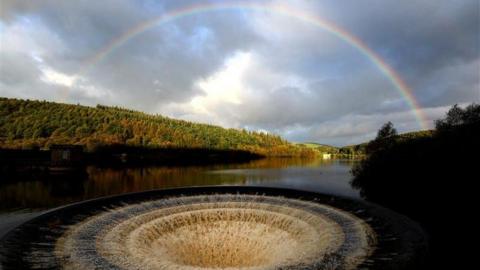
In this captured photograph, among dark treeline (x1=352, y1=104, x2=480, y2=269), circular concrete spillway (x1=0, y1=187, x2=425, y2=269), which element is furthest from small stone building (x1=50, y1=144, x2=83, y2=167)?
dark treeline (x1=352, y1=104, x2=480, y2=269)

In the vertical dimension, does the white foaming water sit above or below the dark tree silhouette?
below

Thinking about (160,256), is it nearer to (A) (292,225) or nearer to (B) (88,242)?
(B) (88,242)

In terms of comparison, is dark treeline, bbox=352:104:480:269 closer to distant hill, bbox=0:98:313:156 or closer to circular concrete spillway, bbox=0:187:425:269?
circular concrete spillway, bbox=0:187:425:269

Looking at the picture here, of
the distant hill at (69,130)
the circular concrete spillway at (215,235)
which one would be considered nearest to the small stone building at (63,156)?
the distant hill at (69,130)

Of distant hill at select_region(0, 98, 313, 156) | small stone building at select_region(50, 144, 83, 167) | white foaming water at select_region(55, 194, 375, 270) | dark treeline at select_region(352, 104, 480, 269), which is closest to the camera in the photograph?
white foaming water at select_region(55, 194, 375, 270)

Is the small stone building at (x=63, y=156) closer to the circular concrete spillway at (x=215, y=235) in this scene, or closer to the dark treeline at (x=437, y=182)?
the circular concrete spillway at (x=215, y=235)

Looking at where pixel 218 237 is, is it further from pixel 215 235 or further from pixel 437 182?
pixel 437 182

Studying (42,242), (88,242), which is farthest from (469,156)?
(42,242)

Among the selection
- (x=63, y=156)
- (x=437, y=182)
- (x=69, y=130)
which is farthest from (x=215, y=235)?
(x=69, y=130)
